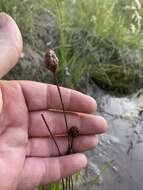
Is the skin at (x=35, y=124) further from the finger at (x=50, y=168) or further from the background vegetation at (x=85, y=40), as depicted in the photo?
the background vegetation at (x=85, y=40)

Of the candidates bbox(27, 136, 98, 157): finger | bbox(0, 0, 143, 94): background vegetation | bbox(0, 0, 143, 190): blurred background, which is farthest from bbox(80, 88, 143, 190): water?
bbox(27, 136, 98, 157): finger

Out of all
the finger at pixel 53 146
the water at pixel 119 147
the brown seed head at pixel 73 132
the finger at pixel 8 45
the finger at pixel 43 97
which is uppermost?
the finger at pixel 8 45

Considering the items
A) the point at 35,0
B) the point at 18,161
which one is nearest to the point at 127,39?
the point at 35,0

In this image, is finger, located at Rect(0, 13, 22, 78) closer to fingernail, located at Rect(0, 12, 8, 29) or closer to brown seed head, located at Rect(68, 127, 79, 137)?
fingernail, located at Rect(0, 12, 8, 29)

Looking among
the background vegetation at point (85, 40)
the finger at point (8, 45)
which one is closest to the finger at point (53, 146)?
the finger at point (8, 45)

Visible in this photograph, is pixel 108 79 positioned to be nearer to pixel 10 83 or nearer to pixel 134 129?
pixel 134 129

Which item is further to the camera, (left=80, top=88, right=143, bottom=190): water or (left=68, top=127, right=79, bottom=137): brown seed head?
(left=80, top=88, right=143, bottom=190): water

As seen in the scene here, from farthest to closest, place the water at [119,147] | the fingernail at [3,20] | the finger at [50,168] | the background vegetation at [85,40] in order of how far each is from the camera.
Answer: the background vegetation at [85,40] → the water at [119,147] → the fingernail at [3,20] → the finger at [50,168]

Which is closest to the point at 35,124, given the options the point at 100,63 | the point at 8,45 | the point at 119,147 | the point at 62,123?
the point at 62,123
